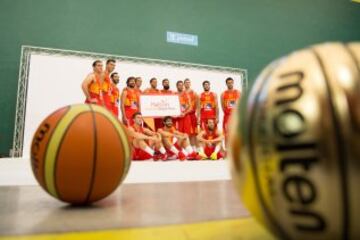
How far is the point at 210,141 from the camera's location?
231 inches

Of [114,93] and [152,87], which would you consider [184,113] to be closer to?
Answer: [152,87]

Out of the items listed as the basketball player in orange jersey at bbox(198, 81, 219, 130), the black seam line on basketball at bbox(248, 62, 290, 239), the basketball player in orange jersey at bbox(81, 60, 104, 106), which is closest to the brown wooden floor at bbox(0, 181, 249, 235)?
the black seam line on basketball at bbox(248, 62, 290, 239)

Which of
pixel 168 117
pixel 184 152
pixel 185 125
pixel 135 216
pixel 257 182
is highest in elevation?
pixel 168 117

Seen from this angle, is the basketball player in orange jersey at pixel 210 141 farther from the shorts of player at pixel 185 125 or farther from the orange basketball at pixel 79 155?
the orange basketball at pixel 79 155

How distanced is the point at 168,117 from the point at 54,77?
1734 mm

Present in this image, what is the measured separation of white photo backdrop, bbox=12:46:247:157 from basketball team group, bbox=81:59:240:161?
12 cm

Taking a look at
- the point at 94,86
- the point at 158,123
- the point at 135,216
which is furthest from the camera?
the point at 158,123

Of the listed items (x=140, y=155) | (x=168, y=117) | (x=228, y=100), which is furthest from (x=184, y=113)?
(x=140, y=155)

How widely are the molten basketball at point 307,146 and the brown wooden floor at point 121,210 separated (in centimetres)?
42

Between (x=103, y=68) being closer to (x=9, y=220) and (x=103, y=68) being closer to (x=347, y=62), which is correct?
(x=9, y=220)

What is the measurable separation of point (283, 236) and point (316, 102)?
24 centimetres

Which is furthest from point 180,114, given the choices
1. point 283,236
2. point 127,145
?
point 283,236

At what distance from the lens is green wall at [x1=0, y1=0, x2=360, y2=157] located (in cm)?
502

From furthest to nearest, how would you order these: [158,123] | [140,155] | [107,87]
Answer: [158,123] < [140,155] < [107,87]
